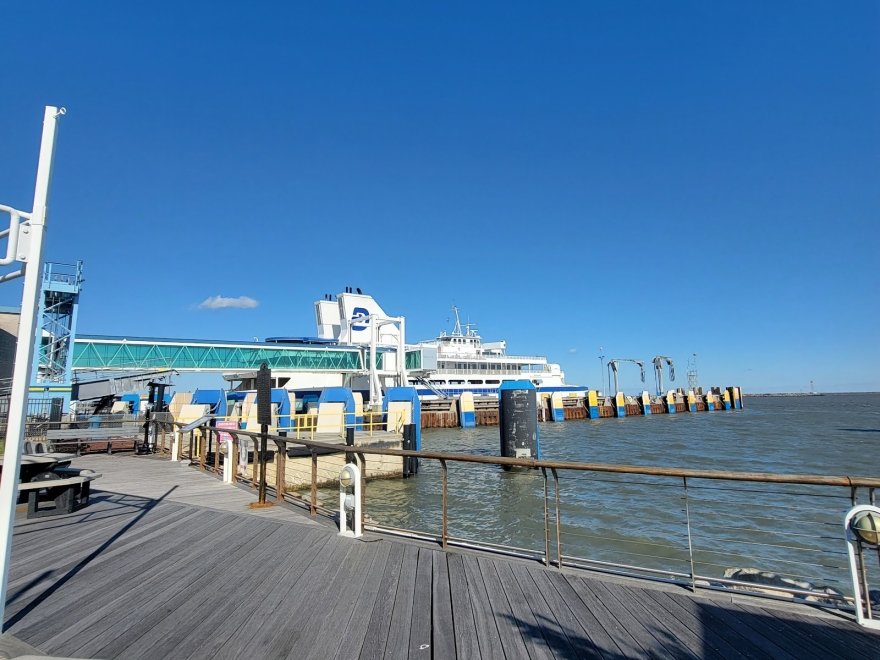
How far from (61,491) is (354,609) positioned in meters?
5.89

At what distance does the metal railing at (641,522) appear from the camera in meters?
4.07

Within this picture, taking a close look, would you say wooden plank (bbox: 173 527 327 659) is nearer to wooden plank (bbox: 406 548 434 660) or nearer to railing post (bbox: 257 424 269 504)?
wooden plank (bbox: 406 548 434 660)

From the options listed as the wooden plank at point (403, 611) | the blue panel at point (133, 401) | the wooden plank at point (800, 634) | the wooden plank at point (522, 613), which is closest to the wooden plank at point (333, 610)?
the wooden plank at point (403, 611)

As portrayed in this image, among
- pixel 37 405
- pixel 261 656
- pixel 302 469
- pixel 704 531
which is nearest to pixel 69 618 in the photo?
pixel 261 656

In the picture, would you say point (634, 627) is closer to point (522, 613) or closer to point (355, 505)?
point (522, 613)

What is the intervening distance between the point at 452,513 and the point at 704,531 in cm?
530

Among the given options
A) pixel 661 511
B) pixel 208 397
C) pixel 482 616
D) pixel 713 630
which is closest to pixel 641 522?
pixel 661 511

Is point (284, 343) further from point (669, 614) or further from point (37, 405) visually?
point (669, 614)

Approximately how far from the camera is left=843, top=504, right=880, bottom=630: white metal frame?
3176 millimetres

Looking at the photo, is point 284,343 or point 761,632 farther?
point 284,343

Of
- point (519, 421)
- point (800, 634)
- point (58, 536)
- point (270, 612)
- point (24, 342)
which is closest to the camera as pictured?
point (24, 342)

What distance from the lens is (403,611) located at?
3.45 metres

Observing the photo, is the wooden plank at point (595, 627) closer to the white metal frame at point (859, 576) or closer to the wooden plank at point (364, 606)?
the wooden plank at point (364, 606)

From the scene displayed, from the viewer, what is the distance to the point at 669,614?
133 inches
